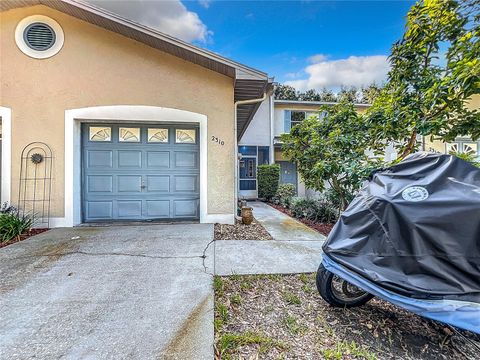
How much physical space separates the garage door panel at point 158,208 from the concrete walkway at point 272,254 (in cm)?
217

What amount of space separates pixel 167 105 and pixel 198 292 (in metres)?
4.53

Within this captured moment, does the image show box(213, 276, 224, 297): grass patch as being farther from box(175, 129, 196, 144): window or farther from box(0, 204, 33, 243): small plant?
box(0, 204, 33, 243): small plant

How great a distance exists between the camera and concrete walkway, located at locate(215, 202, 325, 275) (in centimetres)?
357

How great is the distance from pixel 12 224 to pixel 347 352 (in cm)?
612

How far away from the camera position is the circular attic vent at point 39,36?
18.0 feet

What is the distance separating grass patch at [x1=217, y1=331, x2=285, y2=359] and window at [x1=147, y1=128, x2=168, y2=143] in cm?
512

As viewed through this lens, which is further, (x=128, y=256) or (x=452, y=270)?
(x=128, y=256)

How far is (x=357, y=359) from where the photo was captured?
77.2 inches

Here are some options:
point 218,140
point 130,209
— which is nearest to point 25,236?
point 130,209

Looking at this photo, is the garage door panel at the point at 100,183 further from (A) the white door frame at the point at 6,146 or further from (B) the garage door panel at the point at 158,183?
(A) the white door frame at the point at 6,146

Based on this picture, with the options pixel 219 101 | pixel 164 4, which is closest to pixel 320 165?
pixel 219 101

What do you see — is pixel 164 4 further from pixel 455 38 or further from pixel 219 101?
pixel 455 38

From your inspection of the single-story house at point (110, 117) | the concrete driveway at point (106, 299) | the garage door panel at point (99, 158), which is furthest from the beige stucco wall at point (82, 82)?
the concrete driveway at point (106, 299)

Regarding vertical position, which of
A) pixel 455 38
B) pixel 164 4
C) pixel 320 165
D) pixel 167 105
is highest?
pixel 164 4
